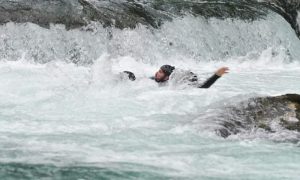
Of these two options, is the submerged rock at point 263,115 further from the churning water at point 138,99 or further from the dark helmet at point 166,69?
the dark helmet at point 166,69

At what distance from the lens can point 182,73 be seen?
1254cm

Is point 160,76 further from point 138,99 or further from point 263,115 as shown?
point 263,115

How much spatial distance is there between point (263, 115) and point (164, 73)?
3.33 metres

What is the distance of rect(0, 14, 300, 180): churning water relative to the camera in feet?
23.7

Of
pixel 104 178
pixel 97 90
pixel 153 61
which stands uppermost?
pixel 153 61

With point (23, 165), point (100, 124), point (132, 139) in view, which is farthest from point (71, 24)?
point (23, 165)

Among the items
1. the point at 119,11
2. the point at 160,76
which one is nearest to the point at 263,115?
the point at 160,76

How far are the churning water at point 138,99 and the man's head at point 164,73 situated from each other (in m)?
0.30

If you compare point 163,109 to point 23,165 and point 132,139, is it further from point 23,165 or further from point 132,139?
point 23,165

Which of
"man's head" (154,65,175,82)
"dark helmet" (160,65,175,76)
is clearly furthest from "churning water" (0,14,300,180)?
"dark helmet" (160,65,175,76)

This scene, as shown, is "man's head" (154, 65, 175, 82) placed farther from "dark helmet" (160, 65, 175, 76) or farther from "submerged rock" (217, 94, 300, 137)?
"submerged rock" (217, 94, 300, 137)

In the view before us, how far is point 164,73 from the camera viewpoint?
1208cm

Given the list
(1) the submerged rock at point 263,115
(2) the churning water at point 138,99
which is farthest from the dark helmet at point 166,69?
(1) the submerged rock at point 263,115

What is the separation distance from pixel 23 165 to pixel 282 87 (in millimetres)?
9464
